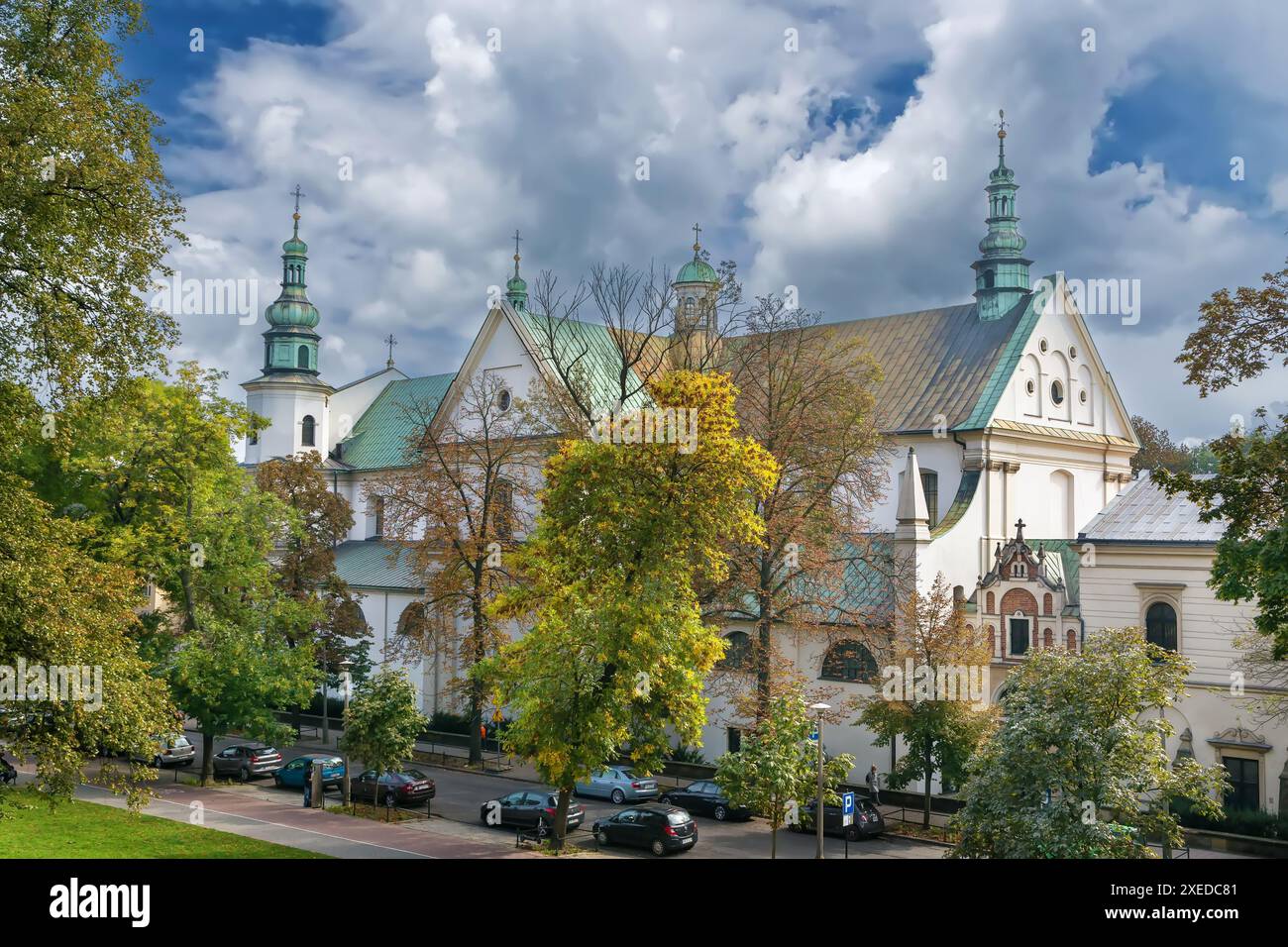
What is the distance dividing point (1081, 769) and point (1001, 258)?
31382mm

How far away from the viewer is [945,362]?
45500 millimetres

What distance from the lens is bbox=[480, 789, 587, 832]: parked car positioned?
30.7 metres

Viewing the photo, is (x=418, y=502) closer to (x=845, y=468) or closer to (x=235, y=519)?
(x=235, y=519)

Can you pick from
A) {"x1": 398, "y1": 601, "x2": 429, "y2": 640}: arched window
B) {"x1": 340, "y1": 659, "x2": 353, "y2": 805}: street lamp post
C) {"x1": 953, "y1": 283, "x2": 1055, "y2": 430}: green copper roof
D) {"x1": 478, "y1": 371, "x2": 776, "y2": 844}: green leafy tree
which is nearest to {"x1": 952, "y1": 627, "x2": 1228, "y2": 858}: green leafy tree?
{"x1": 478, "y1": 371, "x2": 776, "y2": 844}: green leafy tree

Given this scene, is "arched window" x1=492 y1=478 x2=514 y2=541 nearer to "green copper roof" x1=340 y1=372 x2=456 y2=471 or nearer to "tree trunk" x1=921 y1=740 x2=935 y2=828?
"tree trunk" x1=921 y1=740 x2=935 y2=828

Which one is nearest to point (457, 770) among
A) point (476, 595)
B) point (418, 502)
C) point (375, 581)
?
point (476, 595)

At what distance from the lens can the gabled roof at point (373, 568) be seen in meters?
53.4

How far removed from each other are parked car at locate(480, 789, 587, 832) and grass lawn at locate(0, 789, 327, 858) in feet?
24.5

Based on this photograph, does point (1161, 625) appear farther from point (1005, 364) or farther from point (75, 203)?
point (75, 203)

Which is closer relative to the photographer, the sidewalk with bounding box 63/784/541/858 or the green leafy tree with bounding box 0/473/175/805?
the green leafy tree with bounding box 0/473/175/805

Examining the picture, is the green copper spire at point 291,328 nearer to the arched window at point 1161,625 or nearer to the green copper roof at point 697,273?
the green copper roof at point 697,273

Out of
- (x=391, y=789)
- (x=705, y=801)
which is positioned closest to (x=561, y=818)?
(x=705, y=801)

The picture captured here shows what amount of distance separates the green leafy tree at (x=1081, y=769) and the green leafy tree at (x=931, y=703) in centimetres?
945
